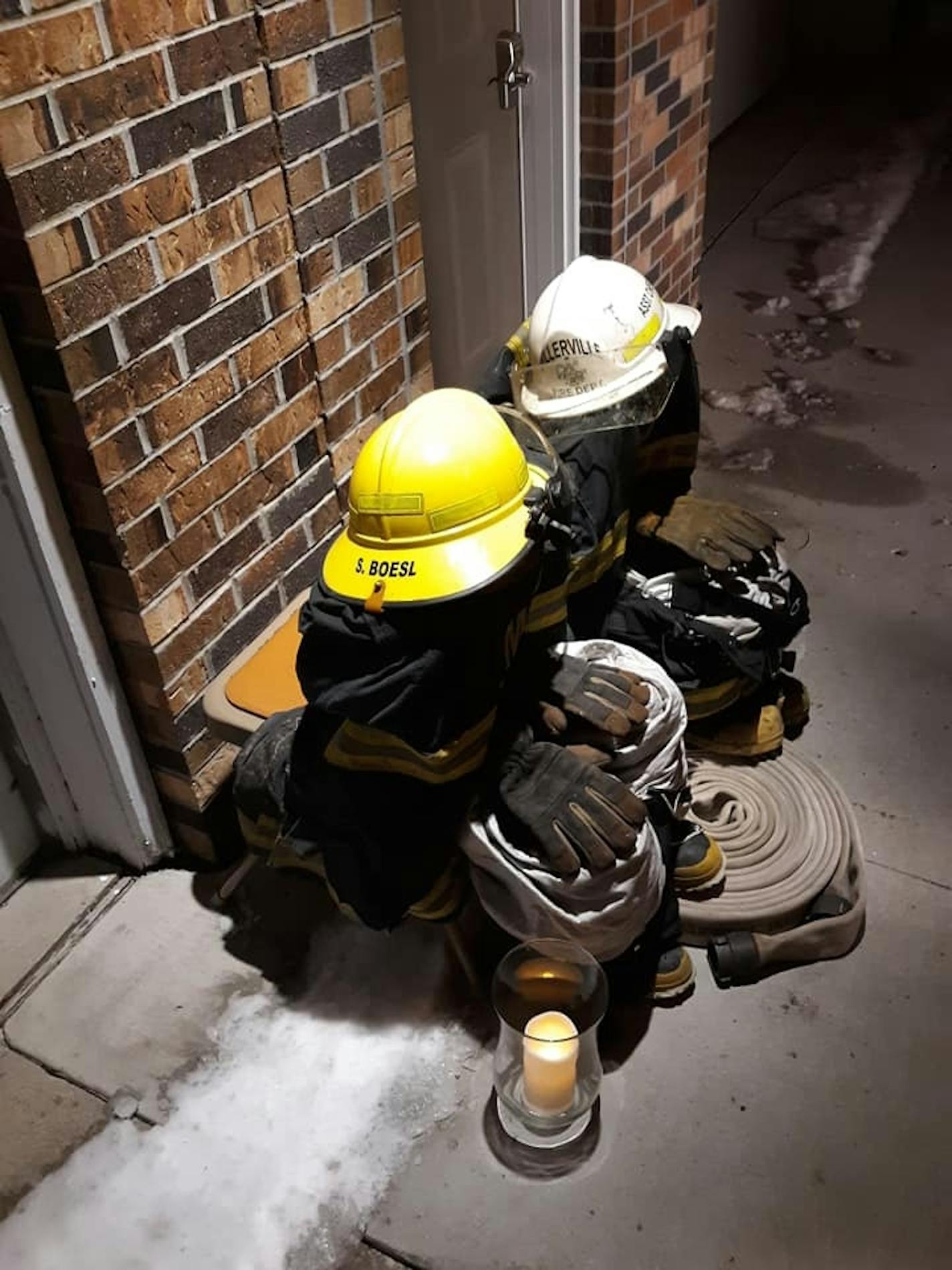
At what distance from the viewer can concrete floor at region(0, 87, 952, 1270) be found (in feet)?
5.35

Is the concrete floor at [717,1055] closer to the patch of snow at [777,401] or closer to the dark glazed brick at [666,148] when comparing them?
the patch of snow at [777,401]

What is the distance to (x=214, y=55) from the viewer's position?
166 centimetres

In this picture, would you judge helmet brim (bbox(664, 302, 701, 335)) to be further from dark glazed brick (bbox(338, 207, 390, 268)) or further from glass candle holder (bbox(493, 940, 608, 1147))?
glass candle holder (bbox(493, 940, 608, 1147))

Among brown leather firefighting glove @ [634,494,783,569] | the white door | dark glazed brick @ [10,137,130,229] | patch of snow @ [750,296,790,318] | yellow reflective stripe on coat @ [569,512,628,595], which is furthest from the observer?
patch of snow @ [750,296,790,318]

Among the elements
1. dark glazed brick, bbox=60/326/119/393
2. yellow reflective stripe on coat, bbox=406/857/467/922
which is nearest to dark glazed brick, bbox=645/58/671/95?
dark glazed brick, bbox=60/326/119/393

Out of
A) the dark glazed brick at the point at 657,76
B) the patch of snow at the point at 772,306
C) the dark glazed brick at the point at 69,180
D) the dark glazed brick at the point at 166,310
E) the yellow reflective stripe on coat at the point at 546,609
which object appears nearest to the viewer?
the dark glazed brick at the point at 69,180

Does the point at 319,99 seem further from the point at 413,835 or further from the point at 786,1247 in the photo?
the point at 786,1247

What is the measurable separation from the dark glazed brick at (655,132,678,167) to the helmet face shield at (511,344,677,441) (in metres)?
1.59

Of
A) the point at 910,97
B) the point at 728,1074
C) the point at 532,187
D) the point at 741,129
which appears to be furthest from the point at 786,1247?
the point at 910,97

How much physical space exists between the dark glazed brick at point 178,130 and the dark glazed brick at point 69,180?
4cm

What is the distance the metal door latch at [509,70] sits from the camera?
2.74 m

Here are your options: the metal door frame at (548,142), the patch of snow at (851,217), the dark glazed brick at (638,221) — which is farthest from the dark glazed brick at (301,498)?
the patch of snow at (851,217)

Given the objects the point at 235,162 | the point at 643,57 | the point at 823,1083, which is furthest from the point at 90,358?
the point at 643,57

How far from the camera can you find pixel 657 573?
2.30 m
